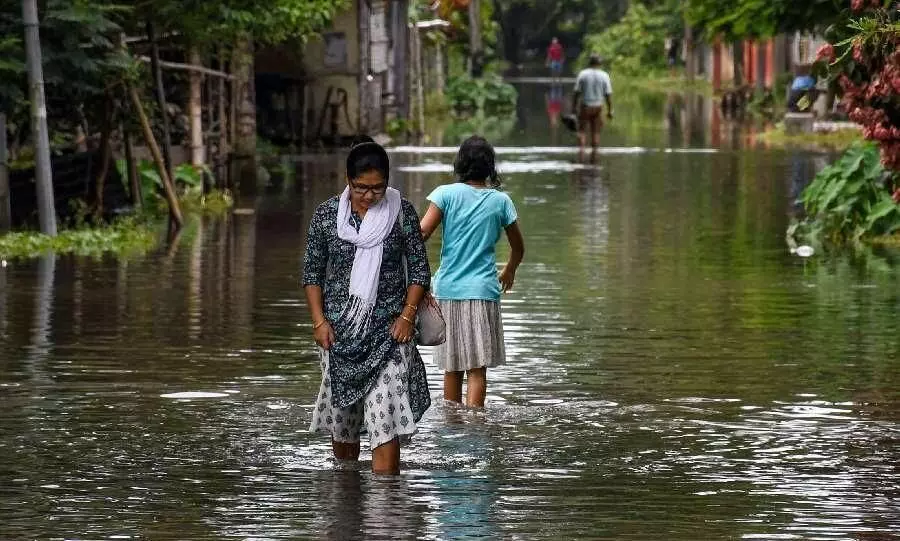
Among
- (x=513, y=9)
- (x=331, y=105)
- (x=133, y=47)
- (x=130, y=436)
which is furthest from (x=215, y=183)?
(x=513, y=9)

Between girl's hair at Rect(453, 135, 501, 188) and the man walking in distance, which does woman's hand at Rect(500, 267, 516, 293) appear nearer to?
girl's hair at Rect(453, 135, 501, 188)

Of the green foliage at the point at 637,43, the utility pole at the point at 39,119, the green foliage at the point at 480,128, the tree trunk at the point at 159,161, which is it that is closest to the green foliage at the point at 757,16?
the tree trunk at the point at 159,161

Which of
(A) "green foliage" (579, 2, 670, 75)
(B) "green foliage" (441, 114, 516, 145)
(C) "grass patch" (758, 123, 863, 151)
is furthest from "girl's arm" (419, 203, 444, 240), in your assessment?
(A) "green foliage" (579, 2, 670, 75)

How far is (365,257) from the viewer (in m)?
8.58

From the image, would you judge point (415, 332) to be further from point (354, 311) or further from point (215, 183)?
point (215, 183)

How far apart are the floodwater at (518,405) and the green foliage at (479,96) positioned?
3874 centimetres

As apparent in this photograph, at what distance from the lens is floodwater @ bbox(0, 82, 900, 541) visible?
7980 millimetres

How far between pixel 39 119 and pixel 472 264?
8760 mm

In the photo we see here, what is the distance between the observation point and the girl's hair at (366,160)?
27.9 feet

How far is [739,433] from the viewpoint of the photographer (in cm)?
984

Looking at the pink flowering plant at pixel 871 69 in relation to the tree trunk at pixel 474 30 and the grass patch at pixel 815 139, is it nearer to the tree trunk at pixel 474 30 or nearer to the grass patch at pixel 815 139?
the grass patch at pixel 815 139

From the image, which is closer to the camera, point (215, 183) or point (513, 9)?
point (215, 183)

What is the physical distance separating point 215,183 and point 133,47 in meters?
4.03

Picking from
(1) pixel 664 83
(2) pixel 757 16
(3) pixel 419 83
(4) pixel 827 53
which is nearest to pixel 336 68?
(3) pixel 419 83
